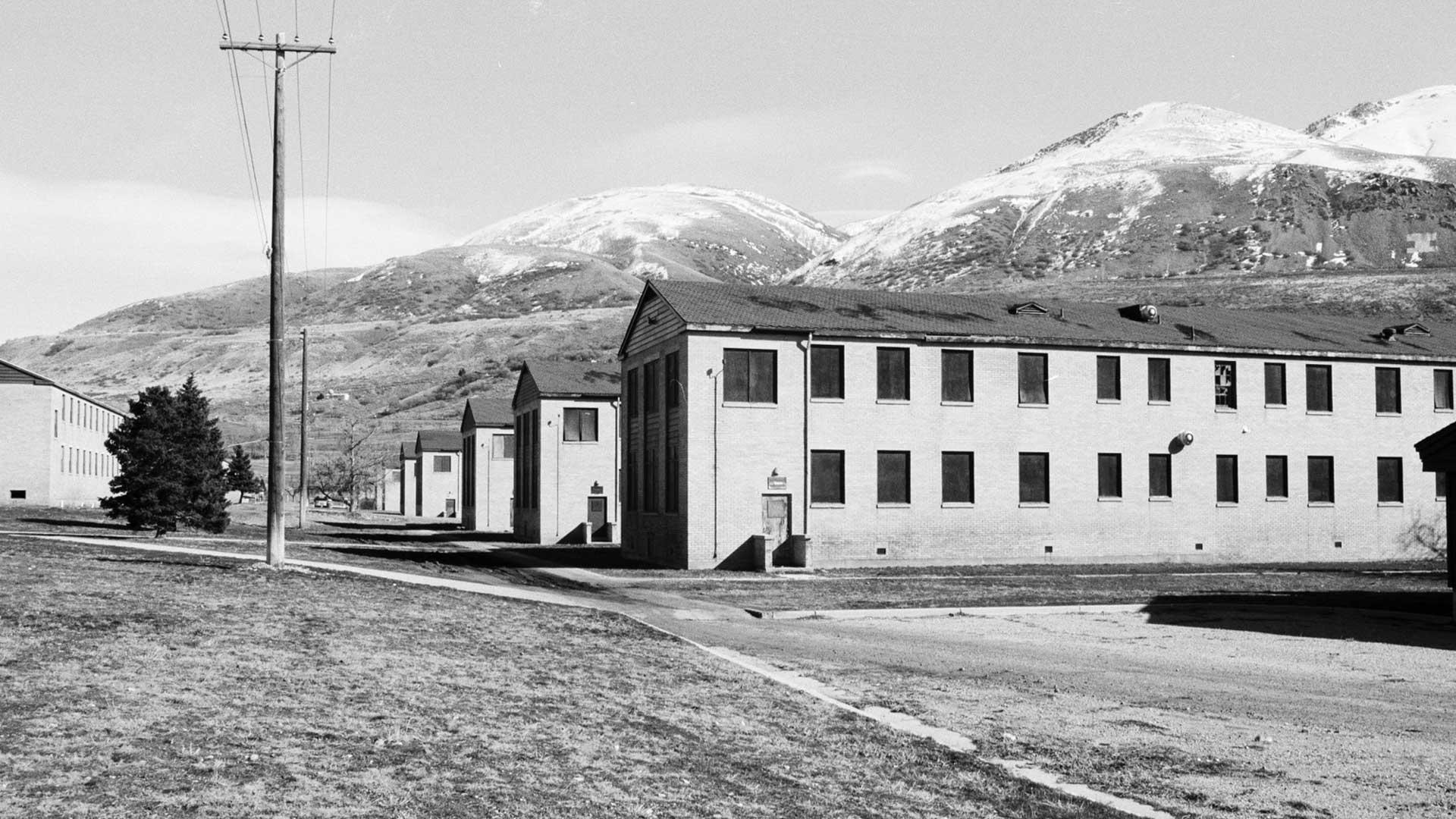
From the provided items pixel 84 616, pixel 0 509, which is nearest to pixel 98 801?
pixel 84 616

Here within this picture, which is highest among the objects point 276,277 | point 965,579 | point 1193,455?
point 276,277

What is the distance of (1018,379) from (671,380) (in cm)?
1140

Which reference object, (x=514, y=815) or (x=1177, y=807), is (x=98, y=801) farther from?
(x=1177, y=807)

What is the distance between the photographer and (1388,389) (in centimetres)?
5212

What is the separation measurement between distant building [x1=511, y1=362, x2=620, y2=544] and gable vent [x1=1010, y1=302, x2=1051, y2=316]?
19178mm

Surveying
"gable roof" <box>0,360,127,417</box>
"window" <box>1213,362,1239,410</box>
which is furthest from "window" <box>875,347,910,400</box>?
"gable roof" <box>0,360,127,417</box>

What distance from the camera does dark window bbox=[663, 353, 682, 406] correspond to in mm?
45406

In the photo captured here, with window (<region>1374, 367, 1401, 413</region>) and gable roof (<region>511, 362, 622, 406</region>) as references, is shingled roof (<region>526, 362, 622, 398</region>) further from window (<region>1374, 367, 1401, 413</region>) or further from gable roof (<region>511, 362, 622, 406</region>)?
window (<region>1374, 367, 1401, 413</region>)

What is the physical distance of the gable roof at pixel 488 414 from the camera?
242ft

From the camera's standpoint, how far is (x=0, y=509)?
62.8 m

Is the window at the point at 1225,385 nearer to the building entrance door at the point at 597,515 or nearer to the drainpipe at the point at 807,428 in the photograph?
the drainpipe at the point at 807,428

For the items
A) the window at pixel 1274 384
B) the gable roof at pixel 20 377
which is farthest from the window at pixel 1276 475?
the gable roof at pixel 20 377

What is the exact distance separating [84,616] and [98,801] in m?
9.62

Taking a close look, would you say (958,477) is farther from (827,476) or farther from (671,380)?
(671,380)
